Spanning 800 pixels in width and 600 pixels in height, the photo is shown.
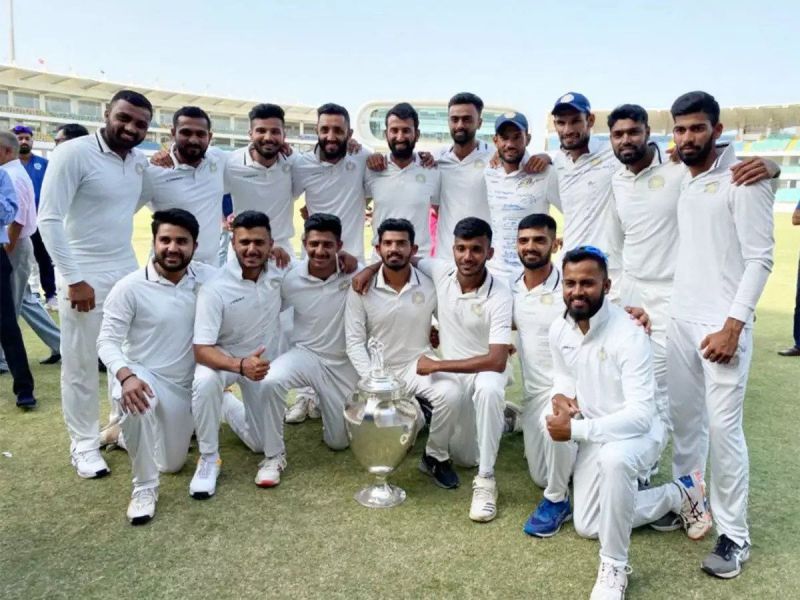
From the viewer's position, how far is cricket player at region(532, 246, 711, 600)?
2.58m

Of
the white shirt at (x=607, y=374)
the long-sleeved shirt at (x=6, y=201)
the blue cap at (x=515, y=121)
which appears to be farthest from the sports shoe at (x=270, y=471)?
the blue cap at (x=515, y=121)

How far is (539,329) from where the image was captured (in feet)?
11.8

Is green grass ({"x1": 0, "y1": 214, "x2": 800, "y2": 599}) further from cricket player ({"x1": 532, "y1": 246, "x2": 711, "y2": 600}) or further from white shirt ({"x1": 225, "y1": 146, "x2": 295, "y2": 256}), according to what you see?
white shirt ({"x1": 225, "y1": 146, "x2": 295, "y2": 256})

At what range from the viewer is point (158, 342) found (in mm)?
3588

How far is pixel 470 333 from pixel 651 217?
1.16 m

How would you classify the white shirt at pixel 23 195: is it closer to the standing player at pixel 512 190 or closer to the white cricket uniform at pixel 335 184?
the white cricket uniform at pixel 335 184

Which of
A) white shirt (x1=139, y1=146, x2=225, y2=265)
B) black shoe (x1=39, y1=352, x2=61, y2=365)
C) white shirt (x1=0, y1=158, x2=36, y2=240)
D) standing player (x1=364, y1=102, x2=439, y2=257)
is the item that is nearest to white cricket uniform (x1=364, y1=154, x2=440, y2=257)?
standing player (x1=364, y1=102, x2=439, y2=257)

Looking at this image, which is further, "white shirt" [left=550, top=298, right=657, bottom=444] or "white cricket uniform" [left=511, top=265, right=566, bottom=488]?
"white cricket uniform" [left=511, top=265, right=566, bottom=488]

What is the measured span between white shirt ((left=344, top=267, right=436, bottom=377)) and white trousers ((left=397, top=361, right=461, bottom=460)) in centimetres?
28

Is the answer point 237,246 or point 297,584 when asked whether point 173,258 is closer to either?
point 237,246

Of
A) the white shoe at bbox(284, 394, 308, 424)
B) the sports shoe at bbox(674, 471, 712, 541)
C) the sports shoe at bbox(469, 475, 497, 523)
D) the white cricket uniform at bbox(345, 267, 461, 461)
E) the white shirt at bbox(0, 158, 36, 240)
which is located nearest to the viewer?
the sports shoe at bbox(674, 471, 712, 541)

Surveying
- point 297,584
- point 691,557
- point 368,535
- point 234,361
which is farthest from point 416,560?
point 234,361

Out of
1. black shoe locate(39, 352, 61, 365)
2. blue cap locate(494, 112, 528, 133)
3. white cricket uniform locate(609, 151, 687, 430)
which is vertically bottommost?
black shoe locate(39, 352, 61, 365)

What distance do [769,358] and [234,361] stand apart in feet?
16.9
